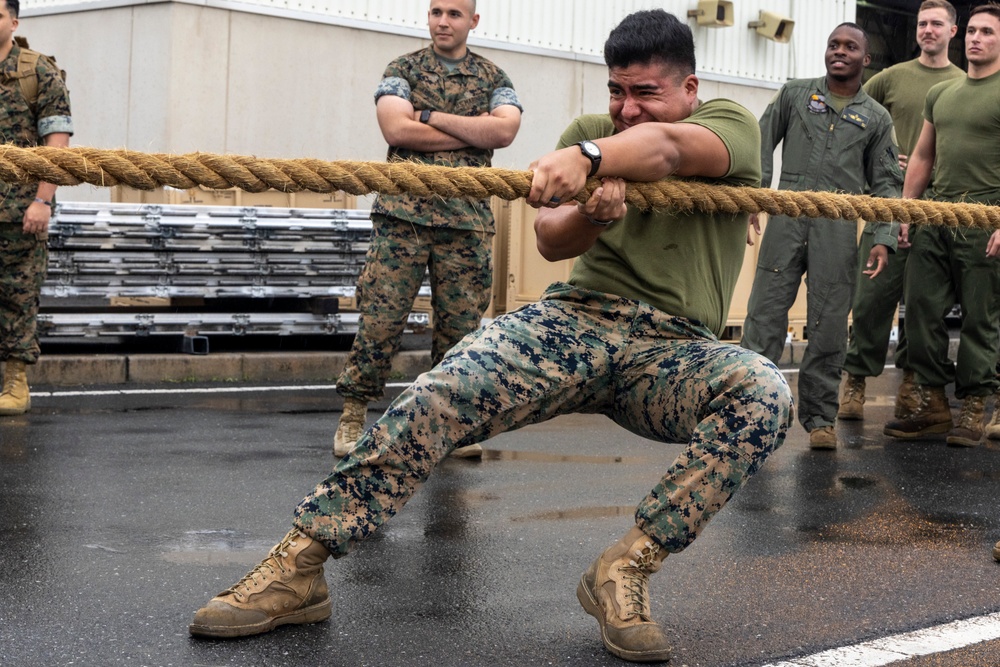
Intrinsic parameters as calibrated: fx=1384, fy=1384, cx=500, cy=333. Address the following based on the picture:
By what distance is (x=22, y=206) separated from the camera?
693cm

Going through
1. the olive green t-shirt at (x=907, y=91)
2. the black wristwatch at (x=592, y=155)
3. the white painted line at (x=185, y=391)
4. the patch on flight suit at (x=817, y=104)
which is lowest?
the white painted line at (x=185, y=391)

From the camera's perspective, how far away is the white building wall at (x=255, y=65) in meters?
12.1

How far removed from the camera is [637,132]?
3.47 m

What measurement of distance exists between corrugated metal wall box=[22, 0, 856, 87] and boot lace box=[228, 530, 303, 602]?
950 cm

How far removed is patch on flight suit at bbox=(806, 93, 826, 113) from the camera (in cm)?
671

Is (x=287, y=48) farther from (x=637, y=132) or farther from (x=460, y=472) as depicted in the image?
(x=637, y=132)

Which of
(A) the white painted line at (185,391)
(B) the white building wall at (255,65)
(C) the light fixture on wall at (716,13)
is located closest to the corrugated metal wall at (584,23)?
(B) the white building wall at (255,65)

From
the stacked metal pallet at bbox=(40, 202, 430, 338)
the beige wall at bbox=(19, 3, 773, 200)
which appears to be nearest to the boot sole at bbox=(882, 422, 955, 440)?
the stacked metal pallet at bbox=(40, 202, 430, 338)

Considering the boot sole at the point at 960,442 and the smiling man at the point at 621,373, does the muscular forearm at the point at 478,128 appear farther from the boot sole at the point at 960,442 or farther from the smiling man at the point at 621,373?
the boot sole at the point at 960,442

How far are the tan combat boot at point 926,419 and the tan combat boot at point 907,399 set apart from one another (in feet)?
1.29

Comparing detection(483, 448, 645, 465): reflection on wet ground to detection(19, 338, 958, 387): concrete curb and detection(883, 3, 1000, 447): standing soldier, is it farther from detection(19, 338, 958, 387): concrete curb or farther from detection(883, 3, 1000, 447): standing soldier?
detection(19, 338, 958, 387): concrete curb

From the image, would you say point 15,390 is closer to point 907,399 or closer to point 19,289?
point 19,289

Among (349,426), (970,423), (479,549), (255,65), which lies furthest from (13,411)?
(255,65)

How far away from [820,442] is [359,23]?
7.72 metres
